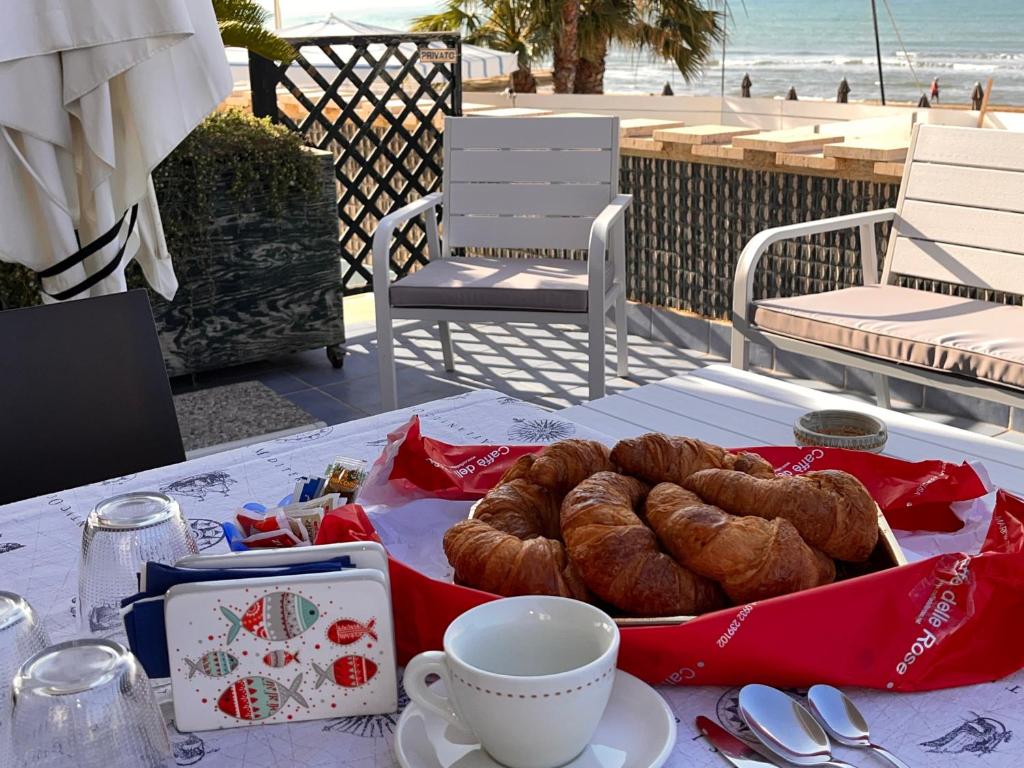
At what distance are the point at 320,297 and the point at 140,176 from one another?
65.5 inches

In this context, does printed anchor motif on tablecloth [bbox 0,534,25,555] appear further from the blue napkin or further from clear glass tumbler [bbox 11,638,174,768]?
clear glass tumbler [bbox 11,638,174,768]

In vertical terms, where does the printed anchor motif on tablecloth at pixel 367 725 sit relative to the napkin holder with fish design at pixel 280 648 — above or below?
below

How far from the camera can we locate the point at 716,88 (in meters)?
34.6

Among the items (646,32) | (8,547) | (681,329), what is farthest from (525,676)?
(646,32)

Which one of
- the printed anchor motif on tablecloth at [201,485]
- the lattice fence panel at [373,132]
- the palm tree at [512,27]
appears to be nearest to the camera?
the printed anchor motif on tablecloth at [201,485]

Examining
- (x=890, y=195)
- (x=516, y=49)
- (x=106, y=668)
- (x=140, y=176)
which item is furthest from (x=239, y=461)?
(x=516, y=49)

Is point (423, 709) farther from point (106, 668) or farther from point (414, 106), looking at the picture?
point (414, 106)

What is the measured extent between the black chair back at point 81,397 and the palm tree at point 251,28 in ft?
9.20

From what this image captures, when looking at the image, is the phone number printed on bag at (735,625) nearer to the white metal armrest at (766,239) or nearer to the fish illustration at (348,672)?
the fish illustration at (348,672)

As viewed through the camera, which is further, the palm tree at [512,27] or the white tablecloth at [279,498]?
the palm tree at [512,27]

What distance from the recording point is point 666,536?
744 mm

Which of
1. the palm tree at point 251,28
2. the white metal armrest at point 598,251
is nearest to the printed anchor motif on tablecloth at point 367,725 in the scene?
the white metal armrest at point 598,251

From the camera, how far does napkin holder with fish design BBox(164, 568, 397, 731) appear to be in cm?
71

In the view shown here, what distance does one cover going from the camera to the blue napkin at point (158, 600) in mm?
711
